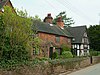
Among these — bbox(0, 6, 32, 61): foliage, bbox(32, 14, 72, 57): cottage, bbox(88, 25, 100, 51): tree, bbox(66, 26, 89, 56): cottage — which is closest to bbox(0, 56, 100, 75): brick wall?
bbox(0, 6, 32, 61): foliage

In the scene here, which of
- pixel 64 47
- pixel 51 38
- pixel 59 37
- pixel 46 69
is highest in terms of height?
pixel 59 37

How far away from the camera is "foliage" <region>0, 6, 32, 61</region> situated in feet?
57.8

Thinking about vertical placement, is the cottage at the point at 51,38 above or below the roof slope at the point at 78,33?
below

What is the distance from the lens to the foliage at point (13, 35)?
693 inches

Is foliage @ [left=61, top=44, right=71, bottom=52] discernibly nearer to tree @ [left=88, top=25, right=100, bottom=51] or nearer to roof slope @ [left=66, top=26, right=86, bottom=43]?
roof slope @ [left=66, top=26, right=86, bottom=43]

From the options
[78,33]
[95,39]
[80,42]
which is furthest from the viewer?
[95,39]

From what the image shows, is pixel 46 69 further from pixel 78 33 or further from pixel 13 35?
pixel 78 33

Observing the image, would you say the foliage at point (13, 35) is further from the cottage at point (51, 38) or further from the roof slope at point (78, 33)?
the roof slope at point (78, 33)

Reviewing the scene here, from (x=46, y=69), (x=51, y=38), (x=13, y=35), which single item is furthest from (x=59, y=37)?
(x=13, y=35)

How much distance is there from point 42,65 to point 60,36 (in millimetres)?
25754

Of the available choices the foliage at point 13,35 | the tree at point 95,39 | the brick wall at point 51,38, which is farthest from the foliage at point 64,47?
the foliage at point 13,35

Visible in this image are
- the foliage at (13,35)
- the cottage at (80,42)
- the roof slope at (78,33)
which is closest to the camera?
the foliage at (13,35)

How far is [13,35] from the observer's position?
1773 cm

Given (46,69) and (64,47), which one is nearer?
(46,69)
